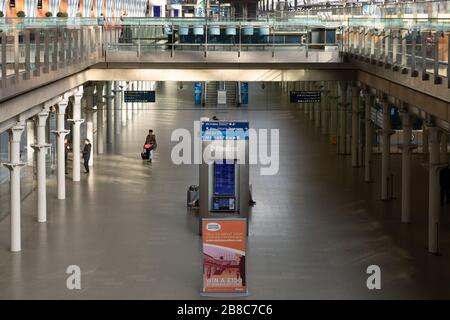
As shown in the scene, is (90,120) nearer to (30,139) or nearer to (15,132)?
(30,139)

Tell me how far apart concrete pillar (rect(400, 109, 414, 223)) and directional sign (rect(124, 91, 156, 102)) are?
13.3m

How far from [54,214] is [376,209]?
797 cm

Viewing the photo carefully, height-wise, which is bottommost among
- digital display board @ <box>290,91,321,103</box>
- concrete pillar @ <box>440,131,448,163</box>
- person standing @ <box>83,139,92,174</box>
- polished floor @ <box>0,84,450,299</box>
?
polished floor @ <box>0,84,450,299</box>

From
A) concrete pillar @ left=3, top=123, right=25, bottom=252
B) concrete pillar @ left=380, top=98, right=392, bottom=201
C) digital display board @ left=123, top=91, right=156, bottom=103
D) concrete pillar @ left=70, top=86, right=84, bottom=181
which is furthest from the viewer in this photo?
digital display board @ left=123, top=91, right=156, bottom=103

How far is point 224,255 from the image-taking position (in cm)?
1722

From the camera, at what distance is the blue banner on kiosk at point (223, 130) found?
22.0 m

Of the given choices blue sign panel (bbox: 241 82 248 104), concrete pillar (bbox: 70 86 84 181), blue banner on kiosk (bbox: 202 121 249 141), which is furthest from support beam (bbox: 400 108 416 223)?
blue sign panel (bbox: 241 82 248 104)

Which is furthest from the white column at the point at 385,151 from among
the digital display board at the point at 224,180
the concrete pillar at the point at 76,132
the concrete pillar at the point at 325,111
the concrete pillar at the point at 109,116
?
the concrete pillar at the point at 325,111

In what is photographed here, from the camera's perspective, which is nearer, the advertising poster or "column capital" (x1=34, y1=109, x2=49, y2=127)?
the advertising poster

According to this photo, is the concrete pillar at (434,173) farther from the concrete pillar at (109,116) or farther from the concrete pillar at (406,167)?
the concrete pillar at (109,116)

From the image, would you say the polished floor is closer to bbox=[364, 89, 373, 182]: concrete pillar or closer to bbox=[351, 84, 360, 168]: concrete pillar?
bbox=[364, 89, 373, 182]: concrete pillar

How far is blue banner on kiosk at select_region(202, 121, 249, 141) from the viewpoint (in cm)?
2197

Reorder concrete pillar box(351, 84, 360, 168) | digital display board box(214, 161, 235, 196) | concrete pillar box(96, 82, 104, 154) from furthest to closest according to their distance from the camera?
concrete pillar box(96, 82, 104, 154) < concrete pillar box(351, 84, 360, 168) < digital display board box(214, 161, 235, 196)
